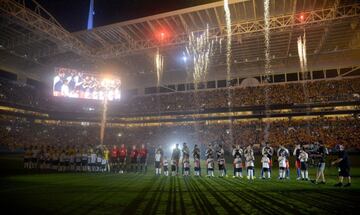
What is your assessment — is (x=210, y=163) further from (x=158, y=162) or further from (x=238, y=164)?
(x=158, y=162)

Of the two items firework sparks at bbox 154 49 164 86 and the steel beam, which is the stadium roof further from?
firework sparks at bbox 154 49 164 86

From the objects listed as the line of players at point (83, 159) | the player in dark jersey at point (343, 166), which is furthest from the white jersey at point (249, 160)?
the line of players at point (83, 159)

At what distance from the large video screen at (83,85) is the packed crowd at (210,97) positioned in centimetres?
590

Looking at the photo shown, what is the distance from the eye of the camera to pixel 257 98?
40562mm

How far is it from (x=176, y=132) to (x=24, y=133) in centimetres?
2098

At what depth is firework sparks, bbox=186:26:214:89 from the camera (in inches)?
931

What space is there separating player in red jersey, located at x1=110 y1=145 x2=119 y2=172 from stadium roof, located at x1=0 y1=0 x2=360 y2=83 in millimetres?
9217

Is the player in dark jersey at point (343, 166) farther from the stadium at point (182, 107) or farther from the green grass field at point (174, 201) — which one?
the green grass field at point (174, 201)

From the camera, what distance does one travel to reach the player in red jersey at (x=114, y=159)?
70.1 feet

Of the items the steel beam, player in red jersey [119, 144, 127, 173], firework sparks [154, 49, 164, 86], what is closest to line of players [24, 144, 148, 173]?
player in red jersey [119, 144, 127, 173]

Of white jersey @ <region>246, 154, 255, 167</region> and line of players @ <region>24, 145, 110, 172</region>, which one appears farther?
line of players @ <region>24, 145, 110, 172</region>

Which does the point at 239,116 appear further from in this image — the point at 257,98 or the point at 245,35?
the point at 245,35

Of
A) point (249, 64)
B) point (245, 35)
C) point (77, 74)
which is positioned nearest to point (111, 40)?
point (77, 74)

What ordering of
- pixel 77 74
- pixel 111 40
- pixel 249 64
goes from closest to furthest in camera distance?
pixel 111 40 → pixel 77 74 → pixel 249 64
